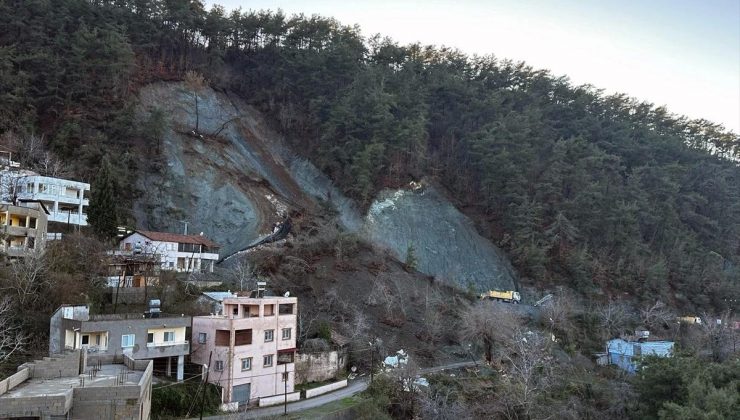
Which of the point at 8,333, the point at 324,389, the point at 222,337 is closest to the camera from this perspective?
the point at 8,333

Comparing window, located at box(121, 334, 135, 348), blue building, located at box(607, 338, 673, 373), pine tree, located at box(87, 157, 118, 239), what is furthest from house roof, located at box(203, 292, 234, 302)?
blue building, located at box(607, 338, 673, 373)

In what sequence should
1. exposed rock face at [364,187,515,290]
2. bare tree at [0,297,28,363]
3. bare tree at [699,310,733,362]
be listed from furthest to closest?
exposed rock face at [364,187,515,290], bare tree at [699,310,733,362], bare tree at [0,297,28,363]

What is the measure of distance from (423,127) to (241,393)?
113 ft

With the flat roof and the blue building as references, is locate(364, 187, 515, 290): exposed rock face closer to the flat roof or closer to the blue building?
the blue building

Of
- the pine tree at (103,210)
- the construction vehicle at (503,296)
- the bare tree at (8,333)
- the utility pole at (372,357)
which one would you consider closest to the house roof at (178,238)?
the pine tree at (103,210)

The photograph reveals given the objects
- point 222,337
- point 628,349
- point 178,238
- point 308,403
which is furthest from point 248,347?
point 628,349

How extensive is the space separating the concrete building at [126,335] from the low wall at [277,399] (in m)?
4.10

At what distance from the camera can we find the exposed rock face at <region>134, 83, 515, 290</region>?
45344mm

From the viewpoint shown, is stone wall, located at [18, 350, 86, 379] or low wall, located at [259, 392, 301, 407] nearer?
stone wall, located at [18, 350, 86, 379]

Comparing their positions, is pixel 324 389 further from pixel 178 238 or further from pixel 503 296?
pixel 503 296

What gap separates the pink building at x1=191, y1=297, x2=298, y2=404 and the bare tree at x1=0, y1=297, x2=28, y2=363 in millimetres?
7439

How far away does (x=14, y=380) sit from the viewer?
16703mm

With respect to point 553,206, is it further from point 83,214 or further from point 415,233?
point 83,214

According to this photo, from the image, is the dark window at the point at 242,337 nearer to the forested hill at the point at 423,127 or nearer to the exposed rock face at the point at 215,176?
the exposed rock face at the point at 215,176
